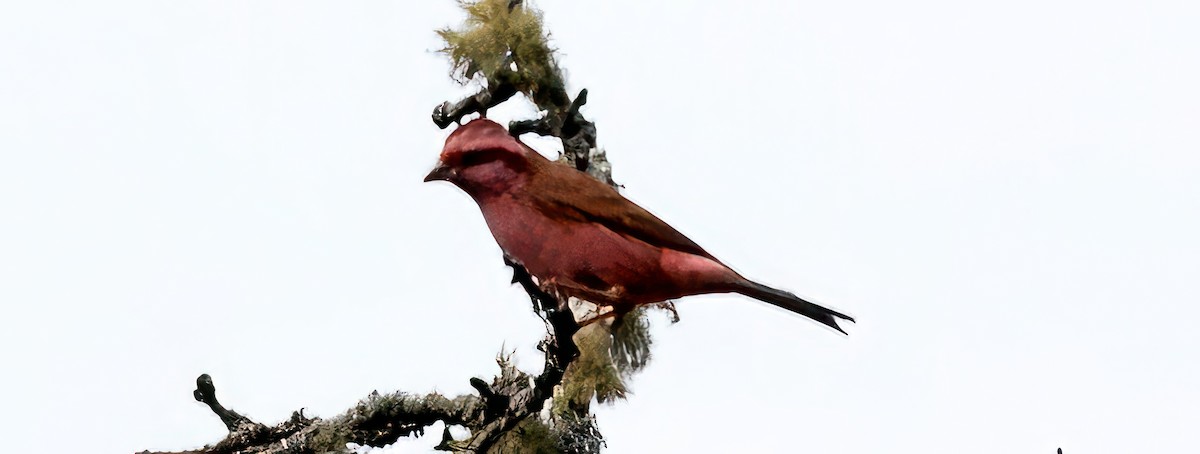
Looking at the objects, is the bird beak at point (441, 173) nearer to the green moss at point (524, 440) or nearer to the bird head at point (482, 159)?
the bird head at point (482, 159)

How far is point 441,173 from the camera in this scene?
185cm

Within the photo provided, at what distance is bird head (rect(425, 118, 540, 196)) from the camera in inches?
71.9

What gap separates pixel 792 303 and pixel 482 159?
48 cm

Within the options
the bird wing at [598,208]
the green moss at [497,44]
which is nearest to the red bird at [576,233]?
the bird wing at [598,208]

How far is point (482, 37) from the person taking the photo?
2014 mm

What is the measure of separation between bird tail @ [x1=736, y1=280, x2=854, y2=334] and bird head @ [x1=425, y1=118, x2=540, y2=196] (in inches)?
14.3

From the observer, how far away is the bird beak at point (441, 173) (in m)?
1.85

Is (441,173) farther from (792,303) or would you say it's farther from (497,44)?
(792,303)

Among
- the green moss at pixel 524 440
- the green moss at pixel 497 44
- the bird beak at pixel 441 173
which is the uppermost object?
the green moss at pixel 497 44

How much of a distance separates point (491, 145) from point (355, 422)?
1.82 feet

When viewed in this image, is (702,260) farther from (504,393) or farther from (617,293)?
(504,393)

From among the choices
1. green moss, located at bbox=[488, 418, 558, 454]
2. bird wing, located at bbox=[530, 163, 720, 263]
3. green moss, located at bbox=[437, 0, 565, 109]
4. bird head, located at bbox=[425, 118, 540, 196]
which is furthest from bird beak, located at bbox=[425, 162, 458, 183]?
green moss, located at bbox=[488, 418, 558, 454]

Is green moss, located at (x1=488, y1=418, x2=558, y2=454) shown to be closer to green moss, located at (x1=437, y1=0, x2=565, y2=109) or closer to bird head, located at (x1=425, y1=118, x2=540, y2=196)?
bird head, located at (x1=425, y1=118, x2=540, y2=196)

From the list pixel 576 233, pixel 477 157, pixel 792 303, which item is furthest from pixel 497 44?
pixel 792 303
